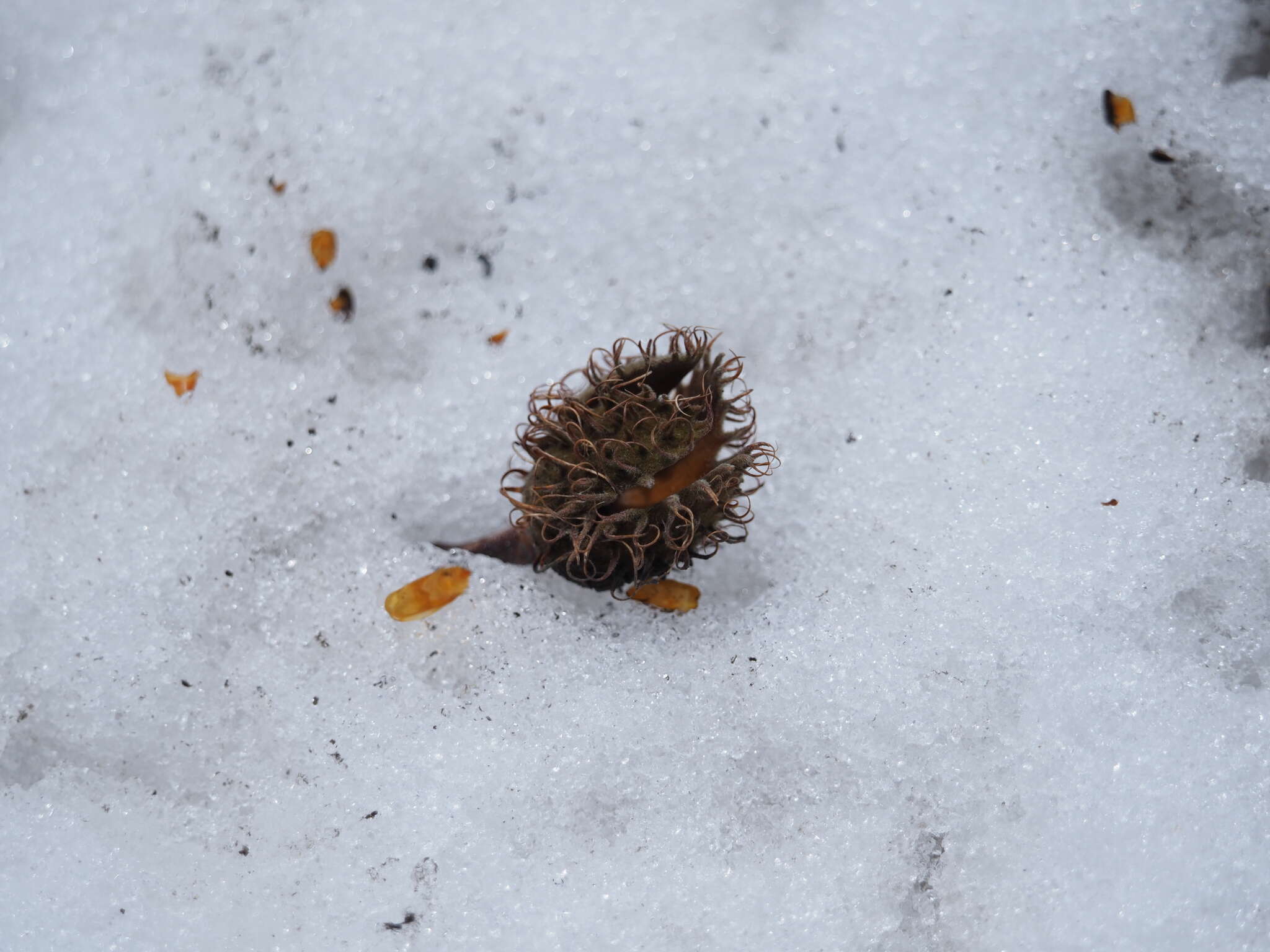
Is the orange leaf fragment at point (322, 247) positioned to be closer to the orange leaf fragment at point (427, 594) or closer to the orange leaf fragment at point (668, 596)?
the orange leaf fragment at point (427, 594)

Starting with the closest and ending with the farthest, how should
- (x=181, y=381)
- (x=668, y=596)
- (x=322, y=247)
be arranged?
1. (x=668, y=596)
2. (x=181, y=381)
3. (x=322, y=247)

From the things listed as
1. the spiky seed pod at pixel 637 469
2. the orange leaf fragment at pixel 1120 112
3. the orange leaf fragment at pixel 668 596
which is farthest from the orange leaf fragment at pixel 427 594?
the orange leaf fragment at pixel 1120 112

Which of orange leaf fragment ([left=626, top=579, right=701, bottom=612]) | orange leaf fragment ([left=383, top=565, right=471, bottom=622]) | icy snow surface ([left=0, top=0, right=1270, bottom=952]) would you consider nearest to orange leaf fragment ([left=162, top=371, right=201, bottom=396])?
icy snow surface ([left=0, top=0, right=1270, bottom=952])

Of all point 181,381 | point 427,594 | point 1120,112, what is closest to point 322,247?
point 181,381

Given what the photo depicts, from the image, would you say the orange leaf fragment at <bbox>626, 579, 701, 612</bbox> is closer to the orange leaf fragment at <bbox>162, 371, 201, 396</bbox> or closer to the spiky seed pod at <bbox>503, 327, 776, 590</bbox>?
the spiky seed pod at <bbox>503, 327, 776, 590</bbox>

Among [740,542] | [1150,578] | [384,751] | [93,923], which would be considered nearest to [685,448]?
[740,542]

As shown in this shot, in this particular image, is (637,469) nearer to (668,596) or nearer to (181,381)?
(668,596)

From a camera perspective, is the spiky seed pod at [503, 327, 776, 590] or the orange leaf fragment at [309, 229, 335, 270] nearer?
the spiky seed pod at [503, 327, 776, 590]
